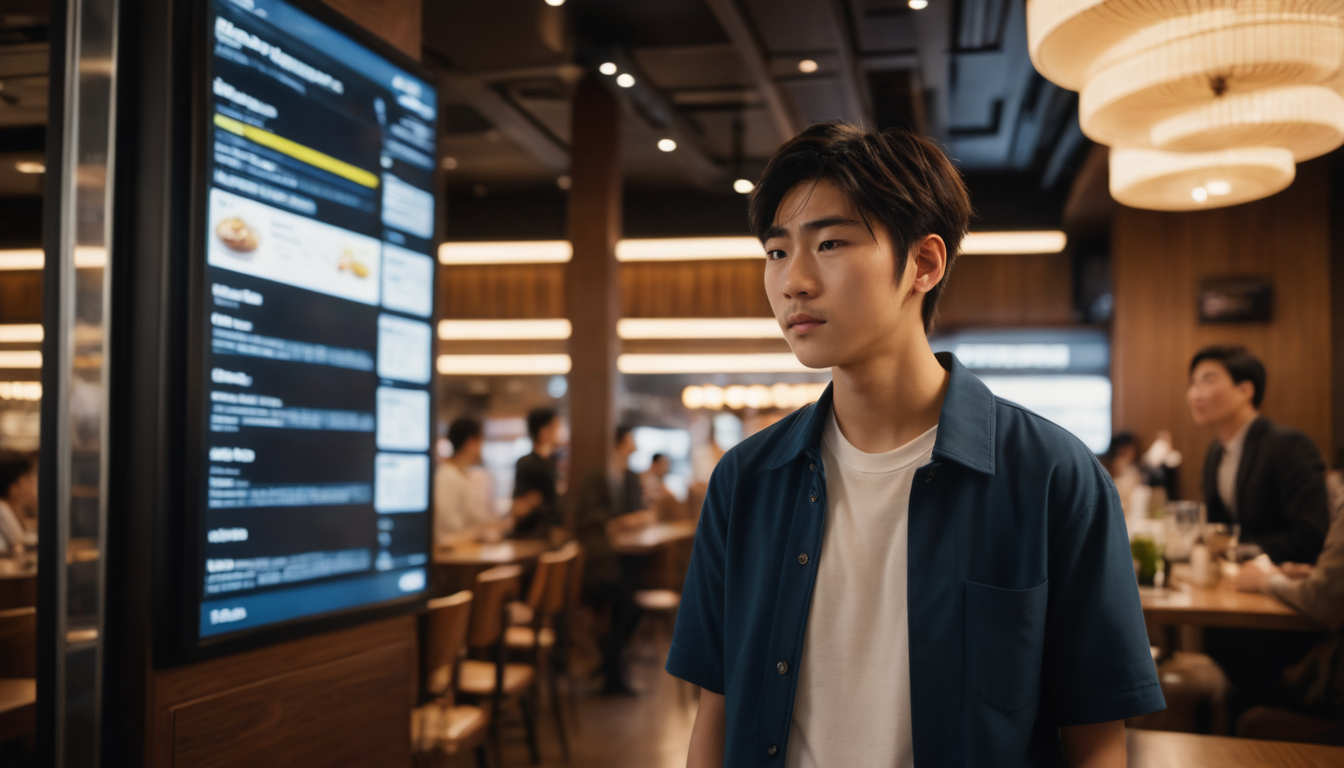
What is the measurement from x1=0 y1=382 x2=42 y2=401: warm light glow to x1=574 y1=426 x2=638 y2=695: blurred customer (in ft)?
12.8

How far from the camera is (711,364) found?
10305mm

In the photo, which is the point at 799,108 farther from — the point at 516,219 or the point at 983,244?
the point at 516,219

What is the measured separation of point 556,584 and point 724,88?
13.2 feet

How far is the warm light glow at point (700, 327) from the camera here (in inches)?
380

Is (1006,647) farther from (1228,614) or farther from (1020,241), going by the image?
(1020,241)

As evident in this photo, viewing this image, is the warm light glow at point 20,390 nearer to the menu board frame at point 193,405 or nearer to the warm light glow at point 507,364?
the menu board frame at point 193,405

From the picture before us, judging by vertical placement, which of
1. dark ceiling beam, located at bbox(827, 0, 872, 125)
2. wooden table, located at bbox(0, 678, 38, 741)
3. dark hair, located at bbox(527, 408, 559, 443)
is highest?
dark ceiling beam, located at bbox(827, 0, 872, 125)

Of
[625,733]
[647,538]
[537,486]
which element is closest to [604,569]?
[647,538]

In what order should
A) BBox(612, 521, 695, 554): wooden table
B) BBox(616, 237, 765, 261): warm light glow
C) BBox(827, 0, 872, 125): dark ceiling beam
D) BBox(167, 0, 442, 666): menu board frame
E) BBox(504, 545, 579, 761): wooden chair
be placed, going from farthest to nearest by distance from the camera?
BBox(616, 237, 765, 261): warm light glow < BBox(612, 521, 695, 554): wooden table < BBox(827, 0, 872, 125): dark ceiling beam < BBox(504, 545, 579, 761): wooden chair < BBox(167, 0, 442, 666): menu board frame

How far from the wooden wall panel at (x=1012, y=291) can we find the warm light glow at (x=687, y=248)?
2.19 metres

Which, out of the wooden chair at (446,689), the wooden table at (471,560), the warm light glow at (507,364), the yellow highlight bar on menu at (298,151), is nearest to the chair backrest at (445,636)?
the wooden chair at (446,689)

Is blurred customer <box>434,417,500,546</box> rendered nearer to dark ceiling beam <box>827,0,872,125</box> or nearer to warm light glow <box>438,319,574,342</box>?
dark ceiling beam <box>827,0,872,125</box>

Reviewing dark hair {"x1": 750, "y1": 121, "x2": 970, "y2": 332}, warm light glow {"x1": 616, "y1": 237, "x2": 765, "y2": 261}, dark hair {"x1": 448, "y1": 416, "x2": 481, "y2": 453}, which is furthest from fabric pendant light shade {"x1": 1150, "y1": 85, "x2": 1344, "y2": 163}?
warm light glow {"x1": 616, "y1": 237, "x2": 765, "y2": 261}

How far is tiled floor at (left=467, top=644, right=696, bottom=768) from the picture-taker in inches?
168
